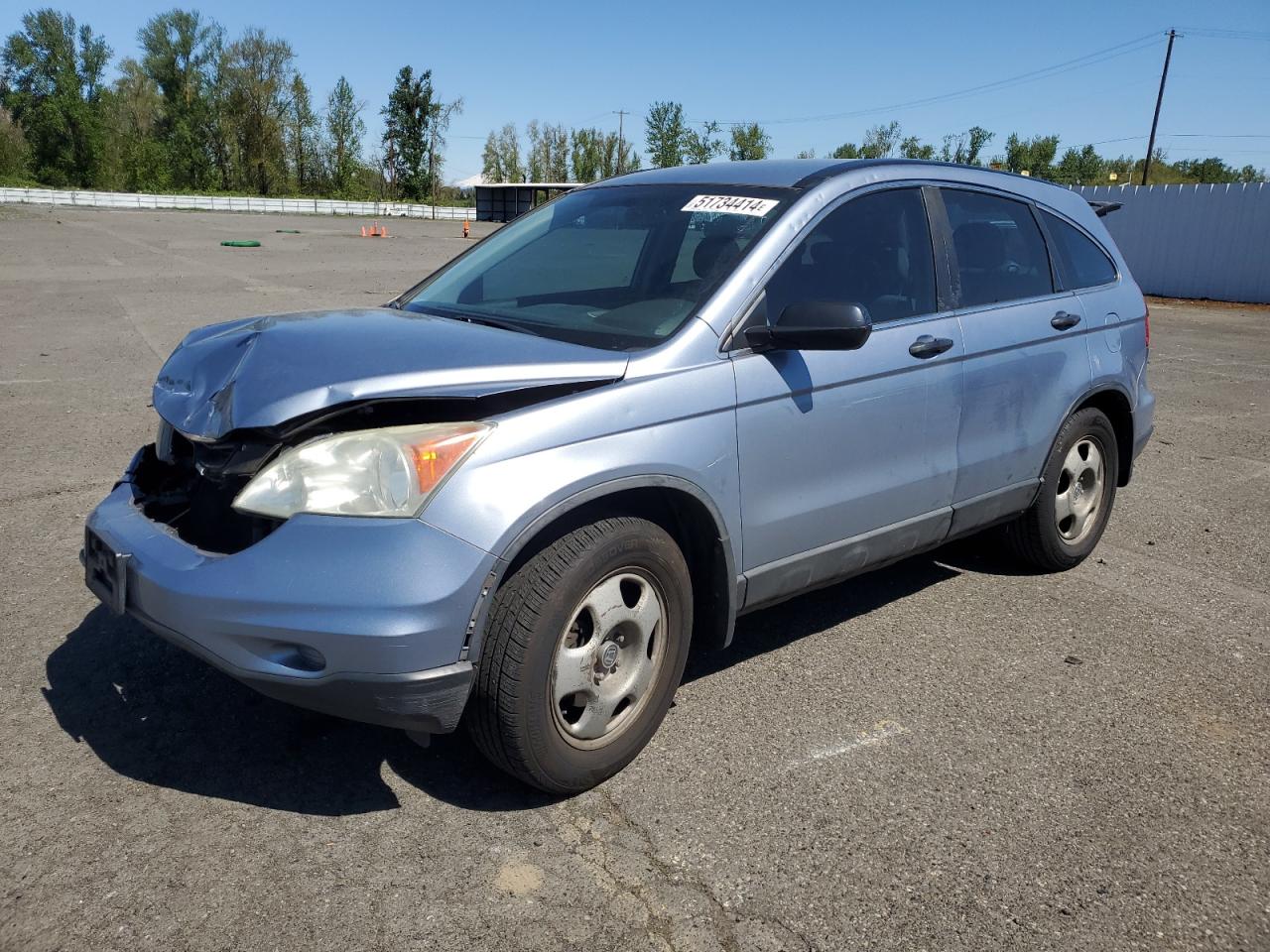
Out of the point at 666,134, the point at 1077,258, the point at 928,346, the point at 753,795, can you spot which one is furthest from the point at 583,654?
the point at 666,134

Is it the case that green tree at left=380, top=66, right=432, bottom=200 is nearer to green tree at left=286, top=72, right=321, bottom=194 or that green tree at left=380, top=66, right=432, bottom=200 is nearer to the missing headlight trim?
green tree at left=286, top=72, right=321, bottom=194

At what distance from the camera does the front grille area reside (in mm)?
2857

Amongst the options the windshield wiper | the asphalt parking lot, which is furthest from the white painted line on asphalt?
the windshield wiper

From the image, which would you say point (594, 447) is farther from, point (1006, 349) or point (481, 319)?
point (1006, 349)

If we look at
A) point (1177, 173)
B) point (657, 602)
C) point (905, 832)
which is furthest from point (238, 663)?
point (1177, 173)

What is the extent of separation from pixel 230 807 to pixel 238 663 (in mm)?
555

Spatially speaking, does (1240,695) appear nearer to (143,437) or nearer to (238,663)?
(238,663)

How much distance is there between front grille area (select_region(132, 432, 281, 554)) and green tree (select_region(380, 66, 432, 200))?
90.6 m

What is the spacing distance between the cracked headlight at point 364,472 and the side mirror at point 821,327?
3.56 ft

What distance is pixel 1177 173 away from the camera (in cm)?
6525

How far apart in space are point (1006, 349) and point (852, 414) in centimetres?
107

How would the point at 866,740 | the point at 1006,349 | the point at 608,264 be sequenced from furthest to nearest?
the point at 1006,349, the point at 608,264, the point at 866,740

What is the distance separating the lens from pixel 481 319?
147 inches

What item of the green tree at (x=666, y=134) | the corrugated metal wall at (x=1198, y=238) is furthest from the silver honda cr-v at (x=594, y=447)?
the green tree at (x=666, y=134)
